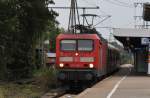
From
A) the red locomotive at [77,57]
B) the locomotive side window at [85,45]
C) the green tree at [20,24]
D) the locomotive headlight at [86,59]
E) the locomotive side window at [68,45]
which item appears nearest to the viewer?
the red locomotive at [77,57]

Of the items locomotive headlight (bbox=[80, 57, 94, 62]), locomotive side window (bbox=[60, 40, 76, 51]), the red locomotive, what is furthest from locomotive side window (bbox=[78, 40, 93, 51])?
locomotive headlight (bbox=[80, 57, 94, 62])

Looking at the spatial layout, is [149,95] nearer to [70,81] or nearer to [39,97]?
[39,97]

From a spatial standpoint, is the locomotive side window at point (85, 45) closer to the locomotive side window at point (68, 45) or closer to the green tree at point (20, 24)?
the locomotive side window at point (68, 45)

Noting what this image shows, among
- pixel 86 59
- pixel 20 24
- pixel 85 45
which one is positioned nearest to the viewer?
pixel 86 59

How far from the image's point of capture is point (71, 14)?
37531mm

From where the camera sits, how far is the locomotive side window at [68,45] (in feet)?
94.8

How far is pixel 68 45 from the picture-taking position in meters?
29.0

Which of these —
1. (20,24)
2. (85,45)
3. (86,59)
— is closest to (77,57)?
(86,59)

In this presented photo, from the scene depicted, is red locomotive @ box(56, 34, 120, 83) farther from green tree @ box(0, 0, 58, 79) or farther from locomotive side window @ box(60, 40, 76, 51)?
green tree @ box(0, 0, 58, 79)

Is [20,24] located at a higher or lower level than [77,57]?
higher

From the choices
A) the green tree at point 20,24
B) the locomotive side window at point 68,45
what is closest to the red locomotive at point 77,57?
the locomotive side window at point 68,45

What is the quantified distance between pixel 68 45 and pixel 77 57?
89cm

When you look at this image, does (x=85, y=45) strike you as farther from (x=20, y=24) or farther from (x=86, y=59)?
(x=20, y=24)

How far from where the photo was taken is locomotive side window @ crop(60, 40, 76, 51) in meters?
28.9
